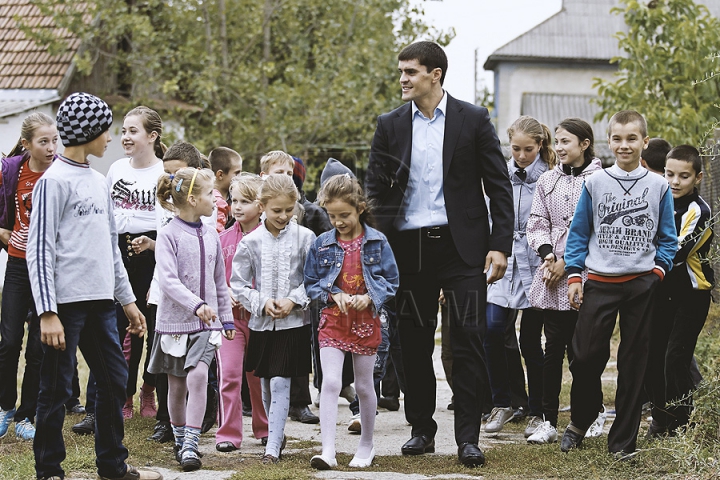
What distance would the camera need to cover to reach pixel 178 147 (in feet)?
22.4

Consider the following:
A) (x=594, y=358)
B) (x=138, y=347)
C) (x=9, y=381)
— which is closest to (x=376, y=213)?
(x=594, y=358)

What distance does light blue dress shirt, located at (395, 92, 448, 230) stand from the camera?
224 inches

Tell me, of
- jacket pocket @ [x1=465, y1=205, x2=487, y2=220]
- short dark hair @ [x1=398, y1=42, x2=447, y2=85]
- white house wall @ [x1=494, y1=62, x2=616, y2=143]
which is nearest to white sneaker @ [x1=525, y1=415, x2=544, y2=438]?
jacket pocket @ [x1=465, y1=205, x2=487, y2=220]

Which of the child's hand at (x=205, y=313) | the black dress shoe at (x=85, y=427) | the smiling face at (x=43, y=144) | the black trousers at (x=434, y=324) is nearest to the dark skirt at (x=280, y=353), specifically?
the child's hand at (x=205, y=313)

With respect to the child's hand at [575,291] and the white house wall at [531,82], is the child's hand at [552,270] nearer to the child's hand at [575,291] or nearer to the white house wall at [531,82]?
the child's hand at [575,291]

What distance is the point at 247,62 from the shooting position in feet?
73.5

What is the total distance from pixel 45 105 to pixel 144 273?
15549 mm

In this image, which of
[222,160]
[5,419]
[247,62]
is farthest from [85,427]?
[247,62]

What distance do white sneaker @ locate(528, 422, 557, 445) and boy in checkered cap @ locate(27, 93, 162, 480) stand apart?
2447 mm

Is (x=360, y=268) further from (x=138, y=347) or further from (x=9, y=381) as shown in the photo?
(x=9, y=381)

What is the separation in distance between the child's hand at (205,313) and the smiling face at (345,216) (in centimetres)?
87

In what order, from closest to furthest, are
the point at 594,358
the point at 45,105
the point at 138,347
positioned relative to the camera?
the point at 594,358 → the point at 138,347 → the point at 45,105

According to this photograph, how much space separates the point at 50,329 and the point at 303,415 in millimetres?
3107

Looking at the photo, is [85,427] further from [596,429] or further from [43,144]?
[596,429]
